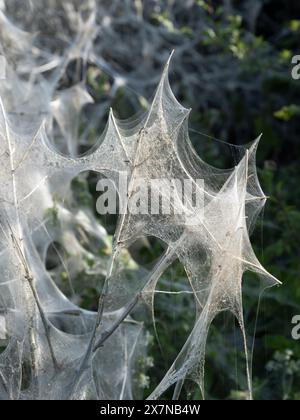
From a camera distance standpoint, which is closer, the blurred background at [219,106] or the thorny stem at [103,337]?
the thorny stem at [103,337]

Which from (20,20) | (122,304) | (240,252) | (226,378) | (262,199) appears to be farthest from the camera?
(20,20)

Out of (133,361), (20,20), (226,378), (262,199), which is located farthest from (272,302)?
(20,20)

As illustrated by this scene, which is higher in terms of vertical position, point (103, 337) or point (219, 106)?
point (219, 106)

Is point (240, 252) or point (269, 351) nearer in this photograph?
point (240, 252)

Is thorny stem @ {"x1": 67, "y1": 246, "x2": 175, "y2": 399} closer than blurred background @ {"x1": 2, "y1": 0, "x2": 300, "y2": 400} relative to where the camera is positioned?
Yes

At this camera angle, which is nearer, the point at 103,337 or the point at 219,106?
the point at 103,337

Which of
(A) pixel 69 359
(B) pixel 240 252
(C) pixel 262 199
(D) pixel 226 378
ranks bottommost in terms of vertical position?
(D) pixel 226 378
